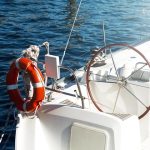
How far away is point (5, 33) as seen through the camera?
52.6 feet

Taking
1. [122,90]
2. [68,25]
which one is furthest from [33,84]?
[68,25]

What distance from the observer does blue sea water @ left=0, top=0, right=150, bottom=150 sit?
1427 centimetres

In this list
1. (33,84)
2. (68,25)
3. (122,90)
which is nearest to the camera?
(33,84)

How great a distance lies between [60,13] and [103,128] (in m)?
15.3

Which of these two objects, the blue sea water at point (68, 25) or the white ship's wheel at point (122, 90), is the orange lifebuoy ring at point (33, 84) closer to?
the white ship's wheel at point (122, 90)

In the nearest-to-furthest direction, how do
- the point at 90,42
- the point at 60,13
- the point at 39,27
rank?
the point at 90,42 < the point at 39,27 < the point at 60,13

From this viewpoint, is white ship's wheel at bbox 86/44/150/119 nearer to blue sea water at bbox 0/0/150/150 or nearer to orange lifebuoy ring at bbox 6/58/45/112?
orange lifebuoy ring at bbox 6/58/45/112

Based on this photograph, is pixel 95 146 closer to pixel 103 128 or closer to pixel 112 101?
pixel 103 128

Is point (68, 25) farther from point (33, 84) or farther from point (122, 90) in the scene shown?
point (33, 84)

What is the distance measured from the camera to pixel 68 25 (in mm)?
17906

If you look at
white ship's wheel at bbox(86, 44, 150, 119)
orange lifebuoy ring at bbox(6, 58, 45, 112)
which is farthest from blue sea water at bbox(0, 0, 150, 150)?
orange lifebuoy ring at bbox(6, 58, 45, 112)

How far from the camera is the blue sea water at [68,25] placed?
1427 cm

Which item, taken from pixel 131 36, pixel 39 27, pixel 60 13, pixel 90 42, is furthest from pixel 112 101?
pixel 60 13

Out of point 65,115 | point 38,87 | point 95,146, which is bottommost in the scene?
point 95,146
